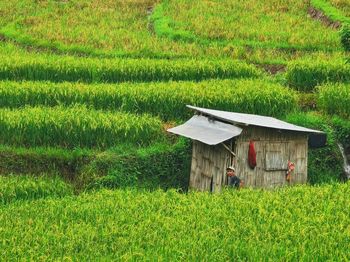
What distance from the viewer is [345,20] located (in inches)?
935

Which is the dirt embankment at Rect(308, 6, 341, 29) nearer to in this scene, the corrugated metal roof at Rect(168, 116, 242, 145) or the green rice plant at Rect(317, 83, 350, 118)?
the green rice plant at Rect(317, 83, 350, 118)

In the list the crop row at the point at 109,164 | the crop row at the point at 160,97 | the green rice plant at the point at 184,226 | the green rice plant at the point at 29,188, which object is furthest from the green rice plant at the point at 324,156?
the green rice plant at the point at 29,188

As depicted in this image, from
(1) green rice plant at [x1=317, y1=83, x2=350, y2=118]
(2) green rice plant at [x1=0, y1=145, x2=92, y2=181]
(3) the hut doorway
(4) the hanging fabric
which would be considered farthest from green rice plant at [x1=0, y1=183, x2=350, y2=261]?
(1) green rice plant at [x1=317, y1=83, x2=350, y2=118]

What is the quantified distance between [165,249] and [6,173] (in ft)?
21.8

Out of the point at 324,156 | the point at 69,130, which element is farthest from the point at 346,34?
the point at 69,130

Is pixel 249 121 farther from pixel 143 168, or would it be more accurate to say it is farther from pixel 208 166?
pixel 143 168

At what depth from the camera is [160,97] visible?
1565 cm

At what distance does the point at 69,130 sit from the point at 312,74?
23.2 ft

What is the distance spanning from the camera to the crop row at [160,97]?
1563cm

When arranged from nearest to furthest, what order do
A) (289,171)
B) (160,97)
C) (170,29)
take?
1. (289,171)
2. (160,97)
3. (170,29)

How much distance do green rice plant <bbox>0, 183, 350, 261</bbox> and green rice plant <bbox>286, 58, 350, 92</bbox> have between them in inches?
275

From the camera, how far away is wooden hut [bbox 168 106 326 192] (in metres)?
12.9

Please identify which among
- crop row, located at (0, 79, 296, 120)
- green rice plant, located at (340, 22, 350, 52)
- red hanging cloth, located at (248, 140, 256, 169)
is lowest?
red hanging cloth, located at (248, 140, 256, 169)

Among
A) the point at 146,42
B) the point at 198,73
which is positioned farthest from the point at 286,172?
the point at 146,42
